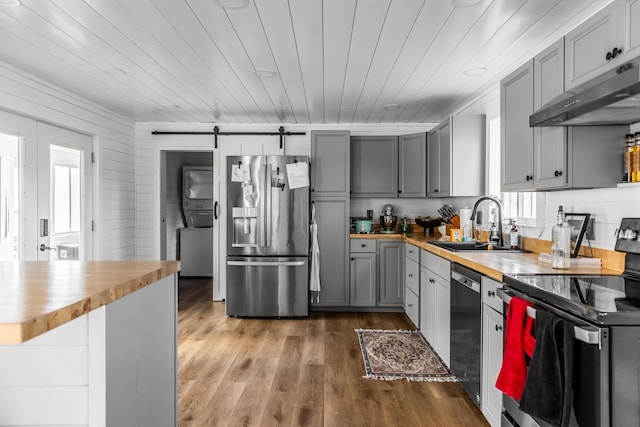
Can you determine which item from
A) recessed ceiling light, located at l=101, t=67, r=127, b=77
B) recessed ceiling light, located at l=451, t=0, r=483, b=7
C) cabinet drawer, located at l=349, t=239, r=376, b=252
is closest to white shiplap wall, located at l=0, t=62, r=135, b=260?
recessed ceiling light, located at l=101, t=67, r=127, b=77

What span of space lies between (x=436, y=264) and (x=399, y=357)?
82cm

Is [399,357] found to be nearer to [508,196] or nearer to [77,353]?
[508,196]

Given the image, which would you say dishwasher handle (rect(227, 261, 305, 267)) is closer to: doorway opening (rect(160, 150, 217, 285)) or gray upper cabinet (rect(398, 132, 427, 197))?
gray upper cabinet (rect(398, 132, 427, 197))

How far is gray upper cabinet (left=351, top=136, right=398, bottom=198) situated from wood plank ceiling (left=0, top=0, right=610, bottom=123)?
2.73 ft

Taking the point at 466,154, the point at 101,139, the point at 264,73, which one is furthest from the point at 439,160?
the point at 101,139

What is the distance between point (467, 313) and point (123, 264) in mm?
1999

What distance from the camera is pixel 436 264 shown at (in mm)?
3562

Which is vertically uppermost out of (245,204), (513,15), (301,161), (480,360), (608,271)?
(513,15)

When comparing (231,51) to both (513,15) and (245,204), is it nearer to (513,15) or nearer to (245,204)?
(513,15)

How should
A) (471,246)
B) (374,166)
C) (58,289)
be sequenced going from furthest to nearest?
(374,166), (471,246), (58,289)

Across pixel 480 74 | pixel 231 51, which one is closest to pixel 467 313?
pixel 480 74

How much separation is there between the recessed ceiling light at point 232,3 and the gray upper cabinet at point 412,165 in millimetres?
3206

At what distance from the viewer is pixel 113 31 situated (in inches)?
109

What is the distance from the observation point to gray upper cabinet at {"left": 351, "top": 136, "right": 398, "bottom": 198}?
18.1ft
